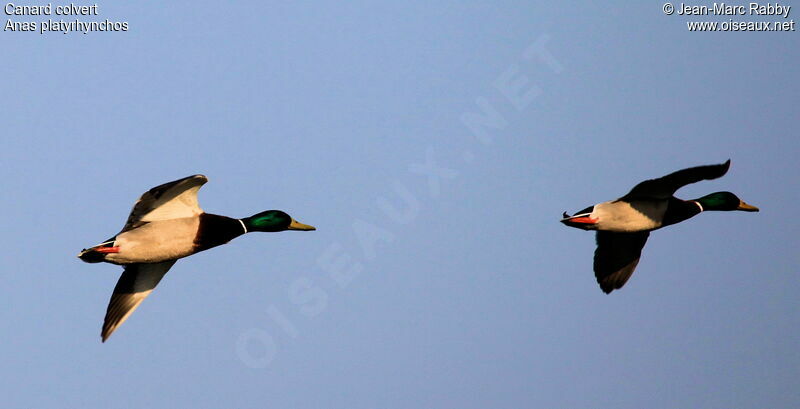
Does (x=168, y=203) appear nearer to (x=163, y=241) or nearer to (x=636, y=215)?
(x=163, y=241)

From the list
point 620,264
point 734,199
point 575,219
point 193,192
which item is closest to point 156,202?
point 193,192

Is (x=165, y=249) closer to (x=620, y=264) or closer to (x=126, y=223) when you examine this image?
(x=126, y=223)

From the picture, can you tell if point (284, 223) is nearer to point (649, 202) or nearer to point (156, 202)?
point (156, 202)

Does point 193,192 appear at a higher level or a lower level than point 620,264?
higher

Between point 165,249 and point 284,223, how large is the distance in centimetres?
195

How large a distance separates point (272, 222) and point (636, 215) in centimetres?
511

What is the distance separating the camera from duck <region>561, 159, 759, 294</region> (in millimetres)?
19359

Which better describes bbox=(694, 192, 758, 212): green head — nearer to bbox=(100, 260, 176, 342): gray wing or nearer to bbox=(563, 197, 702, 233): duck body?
bbox=(563, 197, 702, 233): duck body

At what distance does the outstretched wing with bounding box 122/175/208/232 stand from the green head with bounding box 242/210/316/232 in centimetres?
98

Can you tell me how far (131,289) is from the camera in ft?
66.9

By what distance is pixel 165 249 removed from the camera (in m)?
19.0

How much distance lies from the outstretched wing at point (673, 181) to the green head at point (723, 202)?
3.43 ft

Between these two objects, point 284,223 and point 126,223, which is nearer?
point 126,223

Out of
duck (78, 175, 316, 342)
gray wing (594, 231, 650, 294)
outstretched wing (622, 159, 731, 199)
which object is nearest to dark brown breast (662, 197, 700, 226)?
outstretched wing (622, 159, 731, 199)
